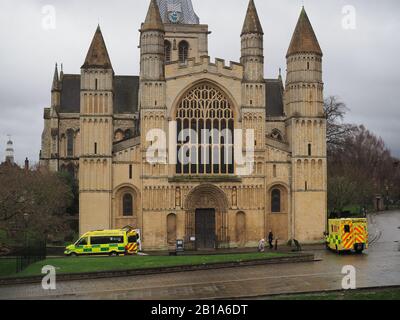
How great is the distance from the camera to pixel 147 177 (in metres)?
51.6

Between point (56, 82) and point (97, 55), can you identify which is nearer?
point (97, 55)

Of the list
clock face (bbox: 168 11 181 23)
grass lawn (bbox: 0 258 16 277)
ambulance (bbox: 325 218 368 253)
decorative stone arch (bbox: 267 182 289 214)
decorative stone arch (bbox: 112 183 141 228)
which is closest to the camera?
grass lawn (bbox: 0 258 16 277)

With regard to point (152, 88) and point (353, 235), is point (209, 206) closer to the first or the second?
point (152, 88)

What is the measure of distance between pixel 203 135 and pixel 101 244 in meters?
13.4

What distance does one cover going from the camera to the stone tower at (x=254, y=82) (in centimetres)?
5287

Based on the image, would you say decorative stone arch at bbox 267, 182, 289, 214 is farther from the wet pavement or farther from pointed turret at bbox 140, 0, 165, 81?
the wet pavement

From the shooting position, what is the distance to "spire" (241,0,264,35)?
175ft

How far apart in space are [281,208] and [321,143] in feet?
20.1

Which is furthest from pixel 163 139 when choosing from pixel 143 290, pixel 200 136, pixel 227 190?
pixel 143 290

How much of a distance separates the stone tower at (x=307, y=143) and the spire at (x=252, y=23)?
3.53 m

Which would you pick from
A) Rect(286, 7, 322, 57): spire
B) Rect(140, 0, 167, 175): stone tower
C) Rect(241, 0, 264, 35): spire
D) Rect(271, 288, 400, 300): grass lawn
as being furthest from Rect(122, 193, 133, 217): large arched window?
Rect(271, 288, 400, 300): grass lawn

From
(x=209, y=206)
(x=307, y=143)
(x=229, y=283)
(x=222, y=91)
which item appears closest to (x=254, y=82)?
(x=222, y=91)

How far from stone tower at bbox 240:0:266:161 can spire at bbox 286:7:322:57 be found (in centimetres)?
278

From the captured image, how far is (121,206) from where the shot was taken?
51.8 meters
